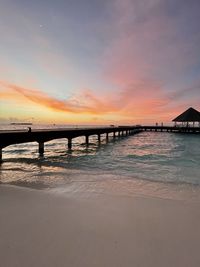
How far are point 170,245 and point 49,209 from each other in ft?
9.10

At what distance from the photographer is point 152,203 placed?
5531 mm

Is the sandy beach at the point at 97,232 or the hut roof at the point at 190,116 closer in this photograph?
the sandy beach at the point at 97,232

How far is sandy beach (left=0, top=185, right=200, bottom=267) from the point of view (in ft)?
9.63

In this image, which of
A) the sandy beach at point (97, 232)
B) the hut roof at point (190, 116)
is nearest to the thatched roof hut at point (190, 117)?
the hut roof at point (190, 116)

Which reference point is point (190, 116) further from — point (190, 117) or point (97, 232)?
point (97, 232)

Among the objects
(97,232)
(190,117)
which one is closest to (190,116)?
(190,117)

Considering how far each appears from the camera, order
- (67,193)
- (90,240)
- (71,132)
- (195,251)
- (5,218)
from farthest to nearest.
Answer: (71,132)
(67,193)
(5,218)
(90,240)
(195,251)

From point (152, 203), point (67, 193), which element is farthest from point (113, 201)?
point (67, 193)

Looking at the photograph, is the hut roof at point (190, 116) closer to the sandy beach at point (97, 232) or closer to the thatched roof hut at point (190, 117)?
the thatched roof hut at point (190, 117)

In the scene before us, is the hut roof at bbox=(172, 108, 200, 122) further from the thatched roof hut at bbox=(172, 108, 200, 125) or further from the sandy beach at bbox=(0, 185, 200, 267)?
the sandy beach at bbox=(0, 185, 200, 267)

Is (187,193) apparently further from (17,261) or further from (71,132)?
(71,132)

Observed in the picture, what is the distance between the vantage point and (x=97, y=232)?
3729 millimetres

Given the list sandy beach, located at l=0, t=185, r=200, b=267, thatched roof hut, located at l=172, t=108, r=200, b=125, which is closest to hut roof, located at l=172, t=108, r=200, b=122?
thatched roof hut, located at l=172, t=108, r=200, b=125

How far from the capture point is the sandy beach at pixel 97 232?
2936mm
